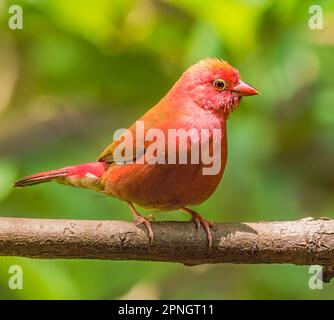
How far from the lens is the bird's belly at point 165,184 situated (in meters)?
4.64

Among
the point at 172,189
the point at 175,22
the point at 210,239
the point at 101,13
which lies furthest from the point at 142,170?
the point at 175,22

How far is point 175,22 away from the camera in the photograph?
620 centimetres

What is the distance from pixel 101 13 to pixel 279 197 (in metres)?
1.88

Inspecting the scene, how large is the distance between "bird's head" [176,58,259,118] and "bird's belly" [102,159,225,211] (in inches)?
17.8

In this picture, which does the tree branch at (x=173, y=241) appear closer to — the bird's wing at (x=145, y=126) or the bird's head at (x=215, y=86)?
the bird's wing at (x=145, y=126)

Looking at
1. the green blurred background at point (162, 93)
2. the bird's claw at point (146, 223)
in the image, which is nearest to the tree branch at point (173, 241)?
the bird's claw at point (146, 223)

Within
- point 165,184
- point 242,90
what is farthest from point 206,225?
point 242,90

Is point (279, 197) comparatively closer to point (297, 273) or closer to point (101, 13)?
point (297, 273)

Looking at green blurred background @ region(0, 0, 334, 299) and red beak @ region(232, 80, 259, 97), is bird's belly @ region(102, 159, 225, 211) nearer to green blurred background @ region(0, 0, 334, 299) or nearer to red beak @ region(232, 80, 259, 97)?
red beak @ region(232, 80, 259, 97)

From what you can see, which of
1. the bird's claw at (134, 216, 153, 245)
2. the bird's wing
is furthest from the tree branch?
the bird's wing

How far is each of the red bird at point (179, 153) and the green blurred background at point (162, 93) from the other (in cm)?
50

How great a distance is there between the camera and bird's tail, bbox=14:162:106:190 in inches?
208

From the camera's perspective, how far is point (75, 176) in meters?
5.38

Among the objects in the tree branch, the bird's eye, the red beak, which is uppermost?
A: the bird's eye
